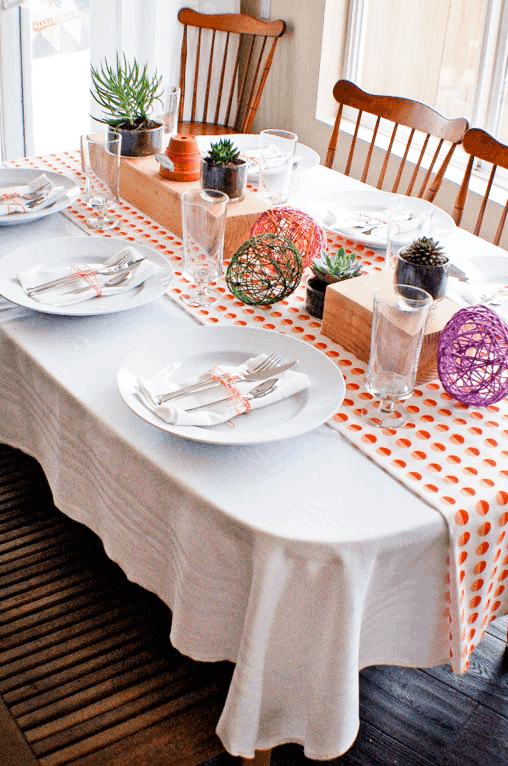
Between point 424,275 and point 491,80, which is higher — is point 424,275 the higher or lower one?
the lower one

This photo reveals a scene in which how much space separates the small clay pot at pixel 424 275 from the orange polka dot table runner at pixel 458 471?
138mm

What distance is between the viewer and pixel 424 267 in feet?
3.99

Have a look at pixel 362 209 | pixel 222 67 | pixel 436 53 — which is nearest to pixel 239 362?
pixel 362 209

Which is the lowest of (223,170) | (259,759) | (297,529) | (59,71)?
(259,759)

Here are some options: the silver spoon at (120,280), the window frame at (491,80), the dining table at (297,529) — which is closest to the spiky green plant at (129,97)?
the silver spoon at (120,280)

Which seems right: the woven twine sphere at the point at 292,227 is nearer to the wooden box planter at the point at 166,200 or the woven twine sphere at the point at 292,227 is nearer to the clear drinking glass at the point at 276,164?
the wooden box planter at the point at 166,200

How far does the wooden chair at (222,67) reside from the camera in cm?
322

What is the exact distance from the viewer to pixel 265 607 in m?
0.93

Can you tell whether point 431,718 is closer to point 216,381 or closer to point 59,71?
point 216,381

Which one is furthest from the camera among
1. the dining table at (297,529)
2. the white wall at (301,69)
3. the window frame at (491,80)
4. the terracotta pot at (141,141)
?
the white wall at (301,69)

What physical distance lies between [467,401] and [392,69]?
2.34 meters

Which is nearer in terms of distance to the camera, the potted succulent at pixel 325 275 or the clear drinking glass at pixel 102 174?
the potted succulent at pixel 325 275

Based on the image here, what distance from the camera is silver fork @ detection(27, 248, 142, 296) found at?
132 centimetres

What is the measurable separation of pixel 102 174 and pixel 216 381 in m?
0.68
